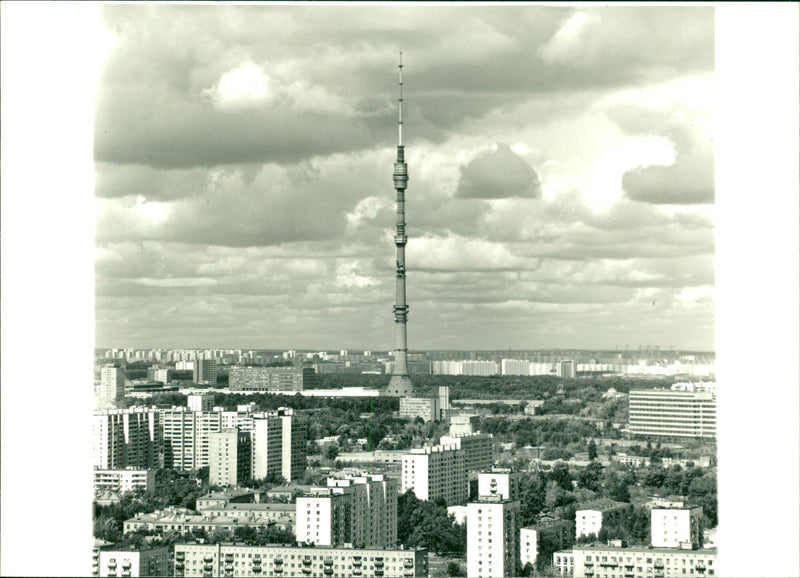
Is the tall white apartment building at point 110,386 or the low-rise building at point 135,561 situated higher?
the tall white apartment building at point 110,386

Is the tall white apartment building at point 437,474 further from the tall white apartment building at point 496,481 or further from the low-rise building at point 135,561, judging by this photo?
the low-rise building at point 135,561

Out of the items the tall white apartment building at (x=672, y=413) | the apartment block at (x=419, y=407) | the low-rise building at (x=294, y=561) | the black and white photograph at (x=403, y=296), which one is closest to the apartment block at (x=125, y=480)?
the black and white photograph at (x=403, y=296)

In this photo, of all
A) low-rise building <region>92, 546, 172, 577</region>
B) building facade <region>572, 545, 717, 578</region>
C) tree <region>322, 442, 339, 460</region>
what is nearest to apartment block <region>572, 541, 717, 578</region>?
building facade <region>572, 545, 717, 578</region>

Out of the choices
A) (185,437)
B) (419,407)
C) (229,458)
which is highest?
(419,407)

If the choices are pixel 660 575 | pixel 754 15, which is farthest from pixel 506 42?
pixel 754 15

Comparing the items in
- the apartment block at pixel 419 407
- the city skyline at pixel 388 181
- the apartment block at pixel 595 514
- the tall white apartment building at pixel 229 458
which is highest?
the city skyline at pixel 388 181

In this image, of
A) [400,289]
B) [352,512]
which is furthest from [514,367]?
[352,512]

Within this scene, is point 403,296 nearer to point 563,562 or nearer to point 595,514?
point 595,514
